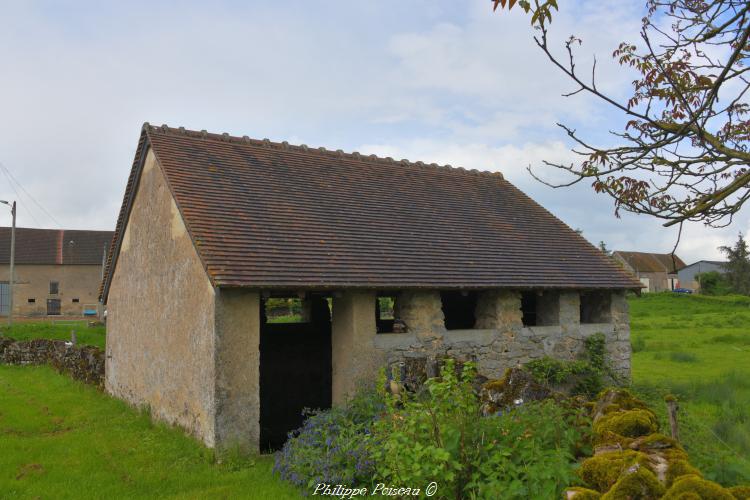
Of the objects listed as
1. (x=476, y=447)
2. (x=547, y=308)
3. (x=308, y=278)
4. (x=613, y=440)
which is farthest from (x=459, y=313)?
(x=613, y=440)

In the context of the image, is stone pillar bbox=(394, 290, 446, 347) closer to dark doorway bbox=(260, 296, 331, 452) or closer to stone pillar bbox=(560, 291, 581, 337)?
stone pillar bbox=(560, 291, 581, 337)

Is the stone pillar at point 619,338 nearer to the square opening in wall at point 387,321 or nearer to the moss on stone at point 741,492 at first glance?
the square opening in wall at point 387,321

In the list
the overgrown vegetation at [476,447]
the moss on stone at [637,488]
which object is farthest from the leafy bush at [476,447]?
the moss on stone at [637,488]

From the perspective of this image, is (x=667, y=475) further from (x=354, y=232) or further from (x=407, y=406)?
(x=354, y=232)

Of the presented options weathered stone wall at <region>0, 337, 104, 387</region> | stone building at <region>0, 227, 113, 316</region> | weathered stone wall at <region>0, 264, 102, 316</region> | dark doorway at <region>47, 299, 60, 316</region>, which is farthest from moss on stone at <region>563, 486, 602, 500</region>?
dark doorway at <region>47, 299, 60, 316</region>

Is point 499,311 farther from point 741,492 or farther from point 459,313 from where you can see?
point 741,492

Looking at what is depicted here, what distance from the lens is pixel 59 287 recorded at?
127ft

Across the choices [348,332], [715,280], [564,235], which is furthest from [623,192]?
[715,280]

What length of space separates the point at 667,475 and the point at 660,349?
19368mm

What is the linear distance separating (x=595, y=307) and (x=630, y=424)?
8822 millimetres

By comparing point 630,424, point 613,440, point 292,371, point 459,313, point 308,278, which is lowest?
point 292,371

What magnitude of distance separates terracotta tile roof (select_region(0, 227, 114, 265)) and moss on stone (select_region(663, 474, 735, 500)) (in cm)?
3892

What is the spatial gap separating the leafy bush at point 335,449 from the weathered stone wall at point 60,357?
29.9ft

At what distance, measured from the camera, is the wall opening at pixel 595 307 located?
13250 mm
